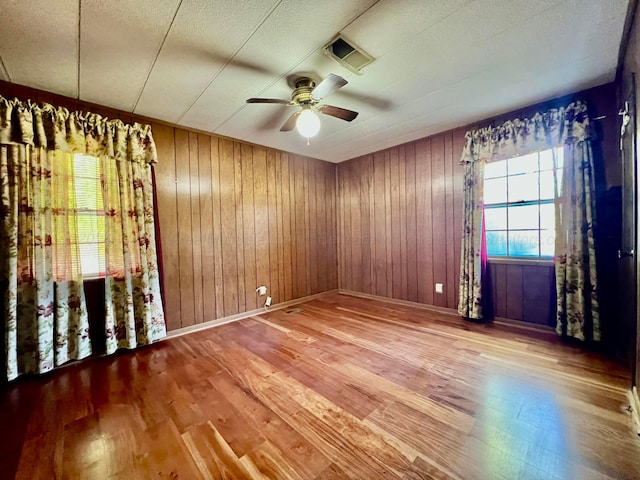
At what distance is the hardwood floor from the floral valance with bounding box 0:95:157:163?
6.15 ft

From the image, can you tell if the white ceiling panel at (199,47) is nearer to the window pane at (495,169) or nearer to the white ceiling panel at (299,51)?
the white ceiling panel at (299,51)

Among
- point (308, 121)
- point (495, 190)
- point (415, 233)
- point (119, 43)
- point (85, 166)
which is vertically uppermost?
point (119, 43)

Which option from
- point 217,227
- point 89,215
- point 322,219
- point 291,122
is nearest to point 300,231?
point 322,219

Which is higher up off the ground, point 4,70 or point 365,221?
point 4,70

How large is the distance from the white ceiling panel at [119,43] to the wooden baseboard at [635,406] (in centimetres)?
331

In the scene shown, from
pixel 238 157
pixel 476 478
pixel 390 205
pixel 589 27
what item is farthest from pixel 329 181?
pixel 476 478

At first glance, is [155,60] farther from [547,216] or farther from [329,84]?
[547,216]

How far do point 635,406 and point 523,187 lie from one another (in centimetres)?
204

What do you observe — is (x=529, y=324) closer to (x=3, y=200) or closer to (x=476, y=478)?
(x=476, y=478)

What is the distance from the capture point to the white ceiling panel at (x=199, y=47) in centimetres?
139

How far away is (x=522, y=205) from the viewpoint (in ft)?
9.02

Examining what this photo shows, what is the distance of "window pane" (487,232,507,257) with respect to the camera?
2.87 metres

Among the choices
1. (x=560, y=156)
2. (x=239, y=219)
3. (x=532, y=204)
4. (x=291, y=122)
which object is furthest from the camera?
(x=239, y=219)

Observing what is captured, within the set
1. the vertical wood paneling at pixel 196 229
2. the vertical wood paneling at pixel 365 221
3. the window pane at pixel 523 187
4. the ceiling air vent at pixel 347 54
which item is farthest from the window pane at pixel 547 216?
the vertical wood paneling at pixel 196 229
